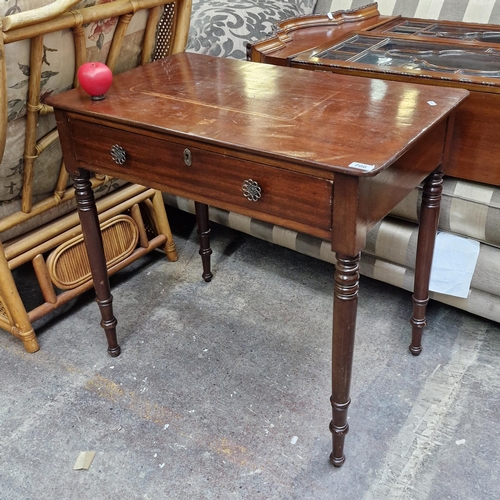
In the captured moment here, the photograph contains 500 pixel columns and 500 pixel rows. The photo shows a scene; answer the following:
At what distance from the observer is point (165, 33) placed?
4.74 ft

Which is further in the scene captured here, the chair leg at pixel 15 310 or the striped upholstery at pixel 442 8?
the striped upholstery at pixel 442 8

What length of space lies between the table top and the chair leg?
441mm

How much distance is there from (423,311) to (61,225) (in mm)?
885

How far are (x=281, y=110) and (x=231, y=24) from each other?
2.93 ft

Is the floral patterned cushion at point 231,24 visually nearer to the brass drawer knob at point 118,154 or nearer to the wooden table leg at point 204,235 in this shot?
the wooden table leg at point 204,235

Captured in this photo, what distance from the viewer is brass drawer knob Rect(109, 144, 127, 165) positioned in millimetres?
1087

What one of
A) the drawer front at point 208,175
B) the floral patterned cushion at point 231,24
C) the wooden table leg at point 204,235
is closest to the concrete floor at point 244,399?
the wooden table leg at point 204,235

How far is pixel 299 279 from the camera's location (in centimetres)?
169

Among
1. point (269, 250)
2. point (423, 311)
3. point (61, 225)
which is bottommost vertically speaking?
point (269, 250)

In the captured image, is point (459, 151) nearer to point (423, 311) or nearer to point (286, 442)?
point (423, 311)

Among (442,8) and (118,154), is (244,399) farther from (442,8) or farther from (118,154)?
(442,8)

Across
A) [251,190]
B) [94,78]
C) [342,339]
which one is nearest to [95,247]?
[94,78]

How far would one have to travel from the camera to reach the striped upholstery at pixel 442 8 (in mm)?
1782

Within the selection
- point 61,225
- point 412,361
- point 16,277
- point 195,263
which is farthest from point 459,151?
point 16,277
